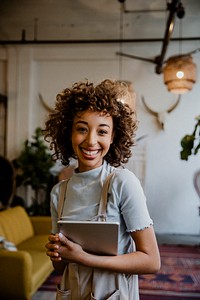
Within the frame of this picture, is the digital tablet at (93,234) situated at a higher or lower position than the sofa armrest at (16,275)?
higher

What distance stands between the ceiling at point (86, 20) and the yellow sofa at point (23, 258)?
3.47m

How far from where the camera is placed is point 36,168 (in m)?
6.03

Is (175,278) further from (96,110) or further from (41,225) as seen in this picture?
(96,110)

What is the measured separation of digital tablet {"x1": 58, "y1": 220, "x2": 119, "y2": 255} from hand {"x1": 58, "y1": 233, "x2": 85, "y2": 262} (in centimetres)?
2

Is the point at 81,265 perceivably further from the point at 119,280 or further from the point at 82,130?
the point at 82,130

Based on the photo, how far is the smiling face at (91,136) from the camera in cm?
106

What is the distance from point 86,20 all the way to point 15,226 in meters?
4.12

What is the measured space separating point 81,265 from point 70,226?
0.52 ft

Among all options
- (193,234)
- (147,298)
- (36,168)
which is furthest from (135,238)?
(193,234)

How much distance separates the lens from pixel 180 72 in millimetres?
4488

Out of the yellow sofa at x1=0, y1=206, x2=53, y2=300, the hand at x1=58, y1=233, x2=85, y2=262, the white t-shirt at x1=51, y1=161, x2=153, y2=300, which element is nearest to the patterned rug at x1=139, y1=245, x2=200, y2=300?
the yellow sofa at x1=0, y1=206, x2=53, y2=300

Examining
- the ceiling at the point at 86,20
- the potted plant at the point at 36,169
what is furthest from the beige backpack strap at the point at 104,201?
the ceiling at the point at 86,20

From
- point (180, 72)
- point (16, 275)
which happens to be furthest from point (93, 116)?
point (180, 72)

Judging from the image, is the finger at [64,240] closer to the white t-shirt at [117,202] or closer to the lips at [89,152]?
the white t-shirt at [117,202]
